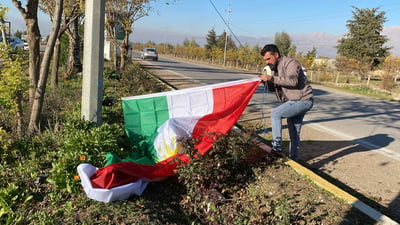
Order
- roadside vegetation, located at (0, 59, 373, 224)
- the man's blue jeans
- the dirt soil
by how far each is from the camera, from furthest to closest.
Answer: the man's blue jeans, the dirt soil, roadside vegetation, located at (0, 59, 373, 224)

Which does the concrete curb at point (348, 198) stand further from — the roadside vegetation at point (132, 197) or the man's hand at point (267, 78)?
the man's hand at point (267, 78)

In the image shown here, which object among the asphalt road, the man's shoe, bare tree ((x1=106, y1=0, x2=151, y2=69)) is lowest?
the asphalt road

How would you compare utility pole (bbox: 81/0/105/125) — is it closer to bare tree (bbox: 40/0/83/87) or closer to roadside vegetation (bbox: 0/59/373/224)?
A: roadside vegetation (bbox: 0/59/373/224)

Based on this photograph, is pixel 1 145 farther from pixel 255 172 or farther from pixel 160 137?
pixel 255 172

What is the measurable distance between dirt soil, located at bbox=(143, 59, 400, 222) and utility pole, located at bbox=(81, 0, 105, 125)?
3.48 metres

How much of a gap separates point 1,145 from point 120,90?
6.08 metres

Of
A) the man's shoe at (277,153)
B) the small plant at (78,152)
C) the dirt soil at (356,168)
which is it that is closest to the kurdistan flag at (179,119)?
the small plant at (78,152)

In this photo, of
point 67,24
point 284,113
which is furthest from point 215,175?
point 67,24

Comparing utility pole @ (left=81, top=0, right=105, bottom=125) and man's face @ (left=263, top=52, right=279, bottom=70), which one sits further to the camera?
utility pole @ (left=81, top=0, right=105, bottom=125)

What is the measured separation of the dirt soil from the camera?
4.14m

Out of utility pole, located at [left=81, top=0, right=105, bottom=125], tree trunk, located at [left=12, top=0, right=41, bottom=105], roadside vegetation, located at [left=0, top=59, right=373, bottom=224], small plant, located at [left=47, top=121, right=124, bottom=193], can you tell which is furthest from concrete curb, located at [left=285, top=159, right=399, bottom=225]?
tree trunk, located at [left=12, top=0, right=41, bottom=105]

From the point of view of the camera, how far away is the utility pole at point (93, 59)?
4.79 m

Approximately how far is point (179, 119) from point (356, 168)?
3.03 metres

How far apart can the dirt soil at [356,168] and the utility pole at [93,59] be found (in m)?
3.48
